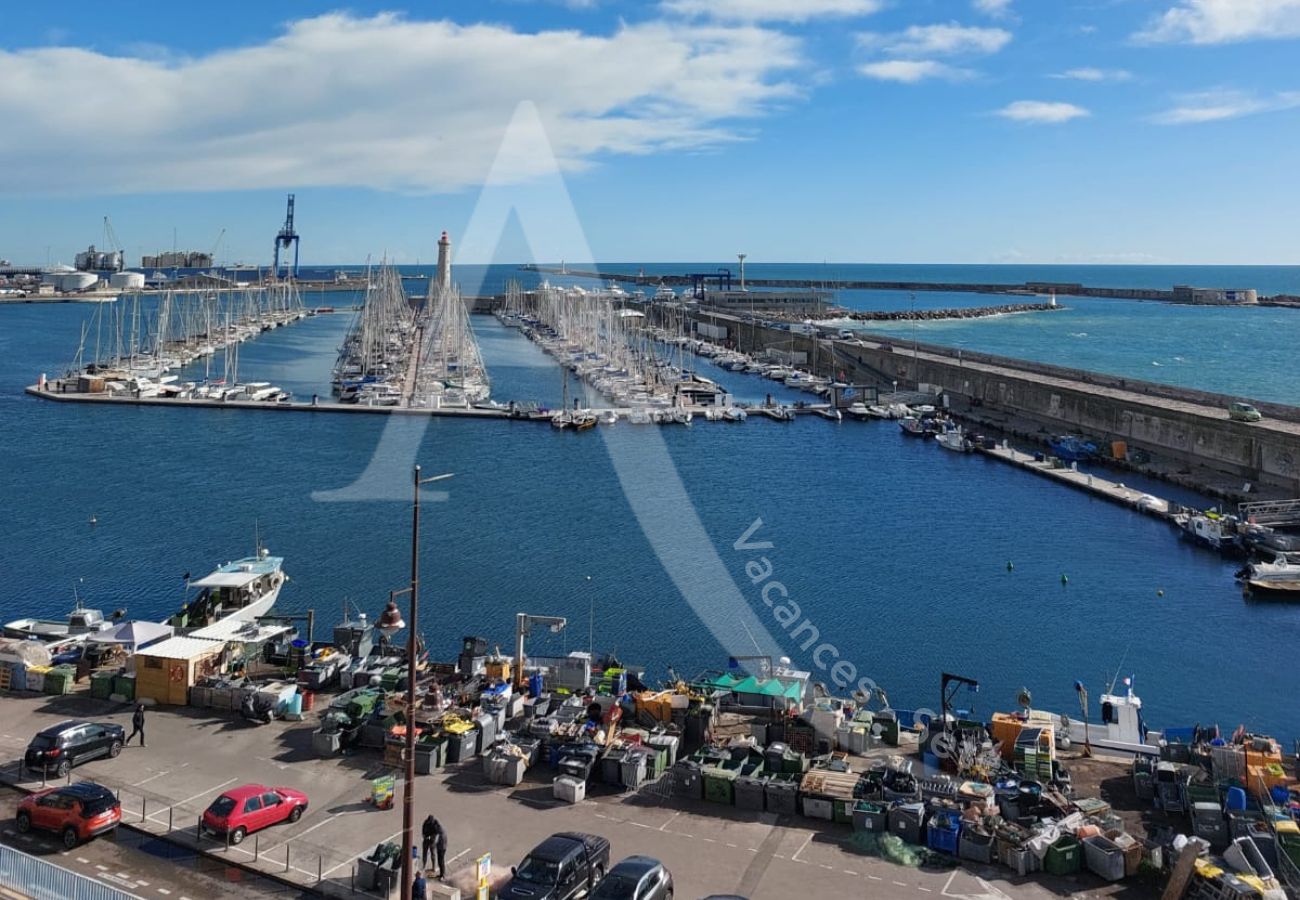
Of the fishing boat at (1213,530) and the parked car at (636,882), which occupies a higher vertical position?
the parked car at (636,882)

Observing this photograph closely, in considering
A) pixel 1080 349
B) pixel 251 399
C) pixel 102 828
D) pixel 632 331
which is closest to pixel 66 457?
pixel 251 399

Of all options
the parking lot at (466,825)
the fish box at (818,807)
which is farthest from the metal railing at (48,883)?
the fish box at (818,807)

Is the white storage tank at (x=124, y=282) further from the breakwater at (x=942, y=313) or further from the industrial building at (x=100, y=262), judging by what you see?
the breakwater at (x=942, y=313)

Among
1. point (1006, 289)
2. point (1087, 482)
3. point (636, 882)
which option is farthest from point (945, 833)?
point (1006, 289)

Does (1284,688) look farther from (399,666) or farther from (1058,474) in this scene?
(1058,474)

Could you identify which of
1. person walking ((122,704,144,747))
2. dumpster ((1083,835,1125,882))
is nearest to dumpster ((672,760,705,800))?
dumpster ((1083,835,1125,882))

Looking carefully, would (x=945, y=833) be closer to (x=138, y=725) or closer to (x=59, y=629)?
(x=138, y=725)
